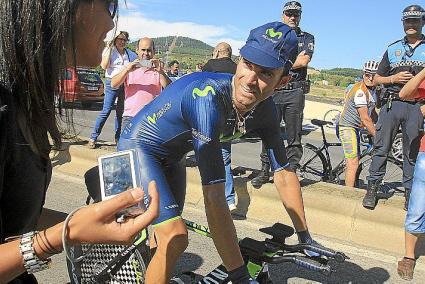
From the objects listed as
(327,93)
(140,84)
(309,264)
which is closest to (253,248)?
(309,264)

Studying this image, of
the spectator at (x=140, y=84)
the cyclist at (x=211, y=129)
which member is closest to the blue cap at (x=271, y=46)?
the cyclist at (x=211, y=129)

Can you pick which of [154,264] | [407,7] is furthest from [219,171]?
[407,7]

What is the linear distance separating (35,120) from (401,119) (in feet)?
16.6

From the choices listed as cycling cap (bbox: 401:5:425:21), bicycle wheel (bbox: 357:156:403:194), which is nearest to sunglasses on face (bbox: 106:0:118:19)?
cycling cap (bbox: 401:5:425:21)

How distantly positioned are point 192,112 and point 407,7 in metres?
4.03

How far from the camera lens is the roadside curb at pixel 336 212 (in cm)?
481

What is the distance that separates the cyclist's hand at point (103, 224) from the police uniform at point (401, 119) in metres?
4.63

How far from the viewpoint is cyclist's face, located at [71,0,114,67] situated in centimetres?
129

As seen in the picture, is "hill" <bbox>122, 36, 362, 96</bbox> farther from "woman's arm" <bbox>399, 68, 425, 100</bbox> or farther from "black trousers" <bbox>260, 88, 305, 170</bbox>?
"woman's arm" <bbox>399, 68, 425, 100</bbox>

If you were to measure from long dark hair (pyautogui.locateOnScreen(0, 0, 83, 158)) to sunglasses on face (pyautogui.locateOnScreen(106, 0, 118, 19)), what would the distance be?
15 centimetres

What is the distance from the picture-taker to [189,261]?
4387 millimetres

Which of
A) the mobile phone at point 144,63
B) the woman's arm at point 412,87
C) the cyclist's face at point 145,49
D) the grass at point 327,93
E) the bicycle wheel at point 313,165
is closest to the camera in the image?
the woman's arm at point 412,87

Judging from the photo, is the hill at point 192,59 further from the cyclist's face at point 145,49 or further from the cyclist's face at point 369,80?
the cyclist's face at point 369,80

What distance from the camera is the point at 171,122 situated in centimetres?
309
